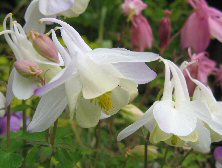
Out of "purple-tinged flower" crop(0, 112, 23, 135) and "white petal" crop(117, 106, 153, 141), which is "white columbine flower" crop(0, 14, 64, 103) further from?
"purple-tinged flower" crop(0, 112, 23, 135)

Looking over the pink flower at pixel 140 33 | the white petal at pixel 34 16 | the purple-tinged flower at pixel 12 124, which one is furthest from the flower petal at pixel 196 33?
the white petal at pixel 34 16

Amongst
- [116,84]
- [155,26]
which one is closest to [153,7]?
[155,26]

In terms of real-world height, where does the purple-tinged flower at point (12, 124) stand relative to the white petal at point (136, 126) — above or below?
below

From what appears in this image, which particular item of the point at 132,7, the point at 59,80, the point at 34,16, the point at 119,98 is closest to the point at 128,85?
the point at 119,98

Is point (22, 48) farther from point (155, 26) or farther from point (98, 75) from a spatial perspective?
point (155, 26)

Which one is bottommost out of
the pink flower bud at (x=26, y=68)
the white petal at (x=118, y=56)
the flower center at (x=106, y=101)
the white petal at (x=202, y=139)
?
the white petal at (x=202, y=139)

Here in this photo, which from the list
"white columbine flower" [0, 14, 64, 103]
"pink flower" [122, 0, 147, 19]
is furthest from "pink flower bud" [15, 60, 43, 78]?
"pink flower" [122, 0, 147, 19]

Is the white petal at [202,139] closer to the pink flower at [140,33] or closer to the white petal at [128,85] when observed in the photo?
the white petal at [128,85]
